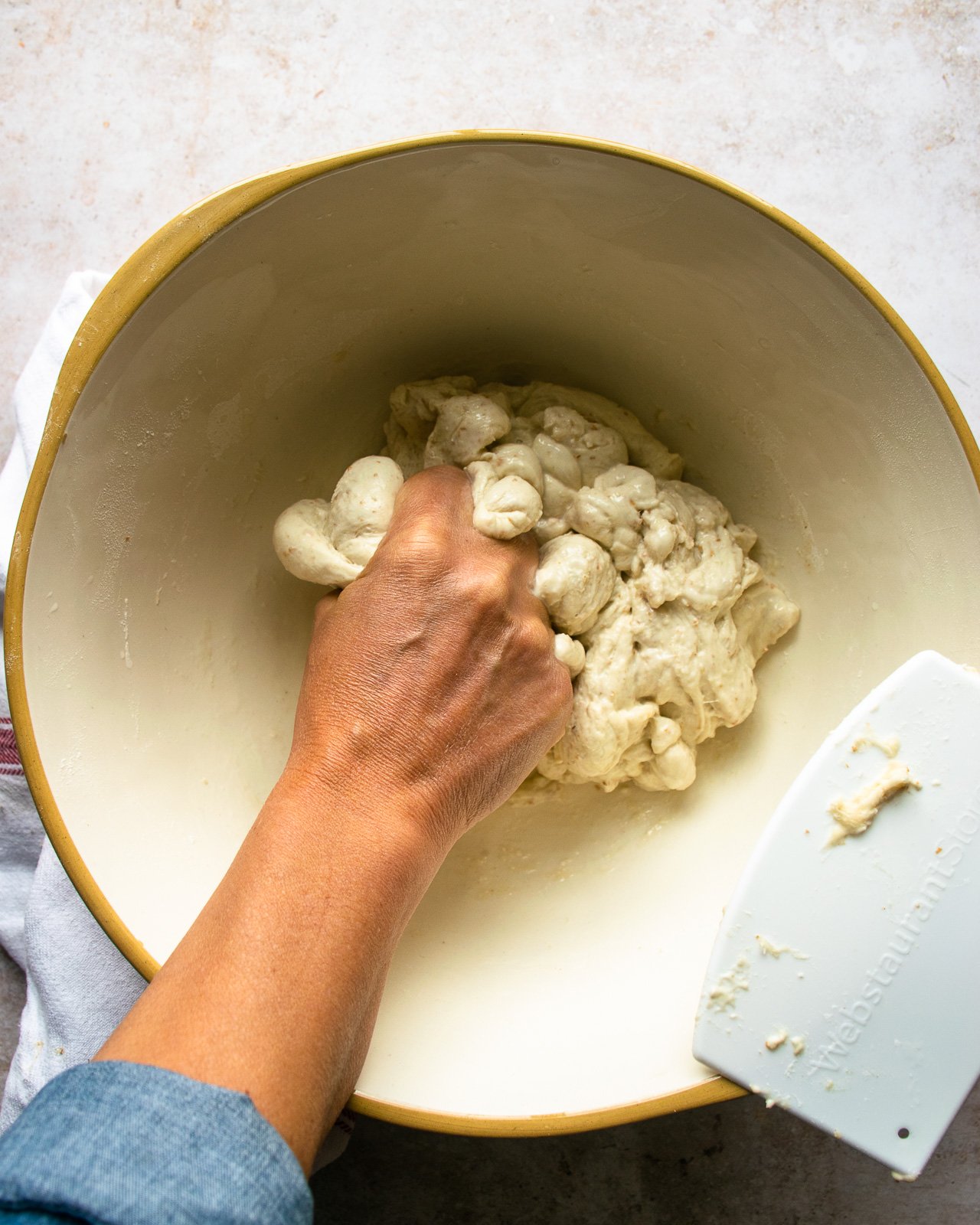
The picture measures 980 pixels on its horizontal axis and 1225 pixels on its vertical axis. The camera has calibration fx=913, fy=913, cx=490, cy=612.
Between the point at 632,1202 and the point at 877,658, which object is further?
the point at 632,1202

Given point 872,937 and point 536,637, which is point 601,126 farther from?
point 872,937

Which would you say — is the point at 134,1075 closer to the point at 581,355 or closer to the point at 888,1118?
the point at 888,1118

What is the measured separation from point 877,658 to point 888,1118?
0.42 m

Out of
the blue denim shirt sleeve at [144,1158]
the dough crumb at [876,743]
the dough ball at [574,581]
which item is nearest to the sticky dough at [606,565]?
the dough ball at [574,581]

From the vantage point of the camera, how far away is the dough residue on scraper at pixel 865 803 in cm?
79

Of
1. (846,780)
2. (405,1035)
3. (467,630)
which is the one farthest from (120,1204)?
(846,780)

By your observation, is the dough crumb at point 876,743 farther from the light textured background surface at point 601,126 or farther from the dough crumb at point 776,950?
the light textured background surface at point 601,126

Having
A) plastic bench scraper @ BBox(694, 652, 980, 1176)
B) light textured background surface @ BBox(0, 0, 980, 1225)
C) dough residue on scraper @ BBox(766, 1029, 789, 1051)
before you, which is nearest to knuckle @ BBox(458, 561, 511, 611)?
plastic bench scraper @ BBox(694, 652, 980, 1176)

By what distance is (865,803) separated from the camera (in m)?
0.79

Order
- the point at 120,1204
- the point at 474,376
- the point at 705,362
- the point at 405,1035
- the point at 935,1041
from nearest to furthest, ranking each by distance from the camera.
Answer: the point at 120,1204, the point at 935,1041, the point at 405,1035, the point at 705,362, the point at 474,376

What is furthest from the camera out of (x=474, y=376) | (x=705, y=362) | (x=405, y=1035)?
(x=474, y=376)

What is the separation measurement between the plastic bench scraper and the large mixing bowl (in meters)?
0.08

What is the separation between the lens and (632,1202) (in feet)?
3.58

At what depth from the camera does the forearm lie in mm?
642
